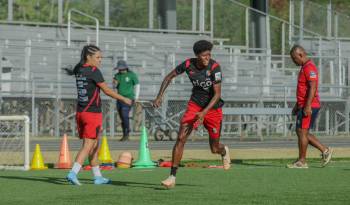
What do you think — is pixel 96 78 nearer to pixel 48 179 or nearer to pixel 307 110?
pixel 48 179

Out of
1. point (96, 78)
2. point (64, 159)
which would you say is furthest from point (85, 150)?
point (64, 159)

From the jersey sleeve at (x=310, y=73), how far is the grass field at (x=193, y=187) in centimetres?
145

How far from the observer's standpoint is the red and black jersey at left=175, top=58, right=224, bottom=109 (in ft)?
45.2

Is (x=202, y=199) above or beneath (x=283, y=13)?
beneath

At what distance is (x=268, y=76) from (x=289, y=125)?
1.80m

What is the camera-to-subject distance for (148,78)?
34625 mm

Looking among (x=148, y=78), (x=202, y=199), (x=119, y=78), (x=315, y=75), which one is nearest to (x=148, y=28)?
(x=148, y=78)

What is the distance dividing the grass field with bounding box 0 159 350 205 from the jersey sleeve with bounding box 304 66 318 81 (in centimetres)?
145

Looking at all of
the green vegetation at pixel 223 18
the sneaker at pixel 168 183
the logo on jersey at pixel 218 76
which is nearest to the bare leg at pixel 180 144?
the sneaker at pixel 168 183

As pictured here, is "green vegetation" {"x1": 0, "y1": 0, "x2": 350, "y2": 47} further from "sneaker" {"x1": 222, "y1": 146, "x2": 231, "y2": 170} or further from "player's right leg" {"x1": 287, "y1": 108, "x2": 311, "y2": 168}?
"sneaker" {"x1": 222, "y1": 146, "x2": 231, "y2": 170}

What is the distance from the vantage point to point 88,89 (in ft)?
45.5

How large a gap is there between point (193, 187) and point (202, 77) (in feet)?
4.97

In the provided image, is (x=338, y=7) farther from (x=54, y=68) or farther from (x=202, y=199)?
(x=202, y=199)

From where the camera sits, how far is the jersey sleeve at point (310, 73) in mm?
16969
